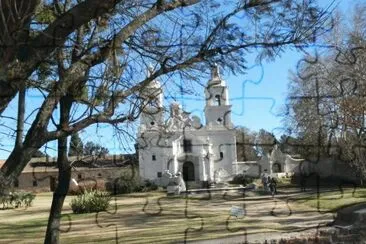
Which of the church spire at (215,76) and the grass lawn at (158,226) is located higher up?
the church spire at (215,76)

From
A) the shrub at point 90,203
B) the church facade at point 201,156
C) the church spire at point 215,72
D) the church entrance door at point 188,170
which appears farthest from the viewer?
the church entrance door at point 188,170

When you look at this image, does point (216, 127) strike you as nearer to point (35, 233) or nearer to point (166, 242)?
point (35, 233)

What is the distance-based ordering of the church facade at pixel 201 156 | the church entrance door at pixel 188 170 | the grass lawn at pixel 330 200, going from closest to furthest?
the grass lawn at pixel 330 200, the church facade at pixel 201 156, the church entrance door at pixel 188 170

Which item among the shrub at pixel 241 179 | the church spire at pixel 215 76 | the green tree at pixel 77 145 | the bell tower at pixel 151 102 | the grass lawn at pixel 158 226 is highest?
the church spire at pixel 215 76

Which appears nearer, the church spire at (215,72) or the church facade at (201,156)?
the church spire at (215,72)

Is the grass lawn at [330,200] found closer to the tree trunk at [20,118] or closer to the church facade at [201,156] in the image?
the tree trunk at [20,118]

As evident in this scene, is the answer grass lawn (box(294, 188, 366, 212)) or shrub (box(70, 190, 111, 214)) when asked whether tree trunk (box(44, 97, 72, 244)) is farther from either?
shrub (box(70, 190, 111, 214))

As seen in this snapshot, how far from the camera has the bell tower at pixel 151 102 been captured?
353 inches

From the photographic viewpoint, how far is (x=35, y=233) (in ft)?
76.8

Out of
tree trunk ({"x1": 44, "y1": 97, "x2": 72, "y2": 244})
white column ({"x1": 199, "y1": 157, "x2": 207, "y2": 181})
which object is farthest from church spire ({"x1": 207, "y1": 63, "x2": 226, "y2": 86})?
white column ({"x1": 199, "y1": 157, "x2": 207, "y2": 181})

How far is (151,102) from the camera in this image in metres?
9.09

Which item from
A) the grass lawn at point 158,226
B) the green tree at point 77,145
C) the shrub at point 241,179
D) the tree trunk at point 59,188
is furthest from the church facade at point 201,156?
the green tree at point 77,145

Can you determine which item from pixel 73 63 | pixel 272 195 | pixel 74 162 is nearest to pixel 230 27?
pixel 73 63

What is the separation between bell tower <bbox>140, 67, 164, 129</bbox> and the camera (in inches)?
353
